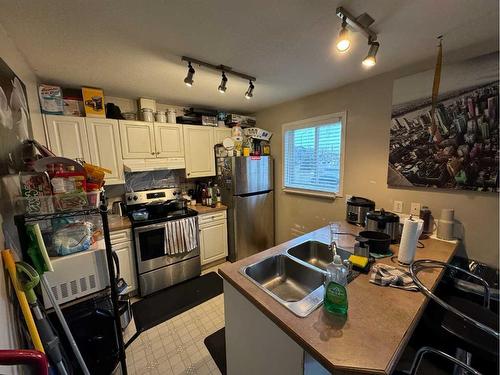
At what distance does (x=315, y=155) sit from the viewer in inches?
108

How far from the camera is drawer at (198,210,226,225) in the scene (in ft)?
9.01

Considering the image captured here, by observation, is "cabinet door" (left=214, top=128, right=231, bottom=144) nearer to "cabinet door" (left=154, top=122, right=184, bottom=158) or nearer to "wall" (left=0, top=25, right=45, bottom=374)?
"cabinet door" (left=154, top=122, right=184, bottom=158)

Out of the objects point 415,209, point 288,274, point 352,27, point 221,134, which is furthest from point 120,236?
point 415,209

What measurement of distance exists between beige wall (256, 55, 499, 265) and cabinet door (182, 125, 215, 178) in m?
1.00

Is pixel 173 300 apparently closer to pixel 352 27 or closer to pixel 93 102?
pixel 93 102

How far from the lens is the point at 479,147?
152 centimetres

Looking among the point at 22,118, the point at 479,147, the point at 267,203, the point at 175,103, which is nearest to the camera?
the point at 22,118

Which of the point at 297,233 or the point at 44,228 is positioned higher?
the point at 44,228

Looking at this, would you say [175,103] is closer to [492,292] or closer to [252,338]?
[252,338]

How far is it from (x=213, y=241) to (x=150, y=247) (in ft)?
2.77

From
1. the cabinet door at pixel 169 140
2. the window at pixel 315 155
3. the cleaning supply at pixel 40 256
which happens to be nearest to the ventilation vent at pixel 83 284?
the cleaning supply at pixel 40 256

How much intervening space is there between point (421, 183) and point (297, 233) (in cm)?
164

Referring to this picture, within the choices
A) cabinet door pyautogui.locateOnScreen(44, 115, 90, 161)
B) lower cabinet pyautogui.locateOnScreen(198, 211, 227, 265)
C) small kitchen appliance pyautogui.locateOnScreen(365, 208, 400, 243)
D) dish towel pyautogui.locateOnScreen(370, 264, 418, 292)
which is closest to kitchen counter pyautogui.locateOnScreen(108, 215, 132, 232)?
cabinet door pyautogui.locateOnScreen(44, 115, 90, 161)

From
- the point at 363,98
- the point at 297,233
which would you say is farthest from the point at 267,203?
the point at 363,98
